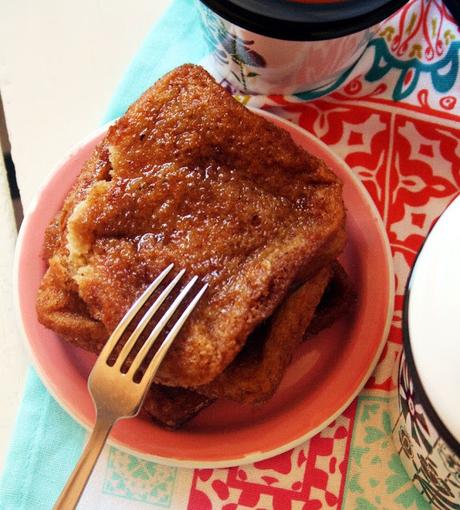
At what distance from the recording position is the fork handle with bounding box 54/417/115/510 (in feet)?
2.71

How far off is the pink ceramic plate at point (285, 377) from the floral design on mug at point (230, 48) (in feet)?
0.54

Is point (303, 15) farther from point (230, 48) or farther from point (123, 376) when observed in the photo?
point (123, 376)

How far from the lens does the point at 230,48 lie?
3.53 feet

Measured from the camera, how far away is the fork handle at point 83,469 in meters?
0.83

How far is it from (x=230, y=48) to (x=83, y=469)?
0.64 metres

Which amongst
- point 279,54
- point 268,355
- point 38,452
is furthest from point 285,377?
point 279,54

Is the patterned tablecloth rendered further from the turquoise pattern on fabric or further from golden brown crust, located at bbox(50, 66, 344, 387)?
golden brown crust, located at bbox(50, 66, 344, 387)

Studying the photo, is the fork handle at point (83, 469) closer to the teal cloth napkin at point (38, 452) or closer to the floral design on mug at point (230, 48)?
the teal cloth napkin at point (38, 452)

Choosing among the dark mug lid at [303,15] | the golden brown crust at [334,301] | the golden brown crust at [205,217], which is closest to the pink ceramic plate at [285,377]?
the golden brown crust at [334,301]

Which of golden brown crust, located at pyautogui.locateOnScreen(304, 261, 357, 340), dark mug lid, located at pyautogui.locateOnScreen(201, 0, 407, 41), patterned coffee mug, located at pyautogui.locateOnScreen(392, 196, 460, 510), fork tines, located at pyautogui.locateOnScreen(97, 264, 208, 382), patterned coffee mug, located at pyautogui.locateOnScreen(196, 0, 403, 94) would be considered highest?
dark mug lid, located at pyautogui.locateOnScreen(201, 0, 407, 41)

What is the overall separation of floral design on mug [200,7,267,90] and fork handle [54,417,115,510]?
57cm

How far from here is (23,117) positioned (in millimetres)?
1209

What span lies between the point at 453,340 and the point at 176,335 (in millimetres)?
345

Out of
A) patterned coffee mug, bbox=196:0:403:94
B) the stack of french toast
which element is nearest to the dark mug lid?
patterned coffee mug, bbox=196:0:403:94
